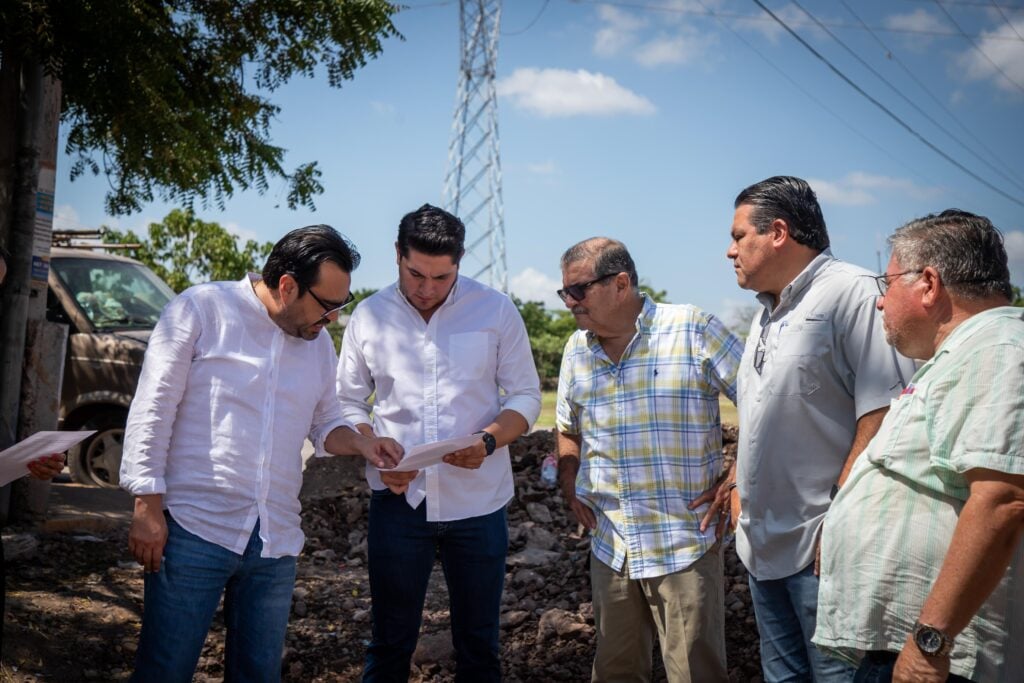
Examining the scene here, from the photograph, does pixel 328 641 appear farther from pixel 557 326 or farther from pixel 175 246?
pixel 557 326

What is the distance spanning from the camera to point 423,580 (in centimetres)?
377

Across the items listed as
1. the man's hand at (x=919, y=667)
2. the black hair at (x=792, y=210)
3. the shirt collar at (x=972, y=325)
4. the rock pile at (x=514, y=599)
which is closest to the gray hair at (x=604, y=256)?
the black hair at (x=792, y=210)

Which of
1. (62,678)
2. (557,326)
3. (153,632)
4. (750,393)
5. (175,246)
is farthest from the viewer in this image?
(557,326)

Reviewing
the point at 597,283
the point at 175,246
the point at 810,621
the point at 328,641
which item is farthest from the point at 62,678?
the point at 175,246

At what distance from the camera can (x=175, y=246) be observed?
18219 millimetres

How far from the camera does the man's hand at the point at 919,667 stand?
6.98 feet

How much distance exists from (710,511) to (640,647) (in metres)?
0.63

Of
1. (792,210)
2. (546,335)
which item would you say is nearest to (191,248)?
(546,335)

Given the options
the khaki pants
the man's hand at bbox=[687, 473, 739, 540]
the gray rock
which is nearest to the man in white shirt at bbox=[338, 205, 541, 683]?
the khaki pants

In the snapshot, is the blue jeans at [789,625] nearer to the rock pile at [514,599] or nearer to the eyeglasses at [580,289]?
the eyeglasses at [580,289]

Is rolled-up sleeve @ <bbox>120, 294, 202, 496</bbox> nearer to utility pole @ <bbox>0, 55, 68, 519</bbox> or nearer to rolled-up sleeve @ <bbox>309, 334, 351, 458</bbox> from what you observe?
rolled-up sleeve @ <bbox>309, 334, 351, 458</bbox>

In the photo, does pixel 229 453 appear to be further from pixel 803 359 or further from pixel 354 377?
pixel 803 359

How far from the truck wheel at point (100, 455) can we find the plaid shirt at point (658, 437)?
6.37 m

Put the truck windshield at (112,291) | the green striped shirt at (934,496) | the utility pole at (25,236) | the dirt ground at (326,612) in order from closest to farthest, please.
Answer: the green striped shirt at (934,496) → the dirt ground at (326,612) → the utility pole at (25,236) → the truck windshield at (112,291)
